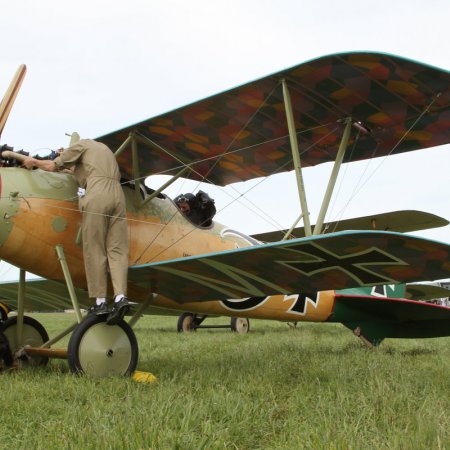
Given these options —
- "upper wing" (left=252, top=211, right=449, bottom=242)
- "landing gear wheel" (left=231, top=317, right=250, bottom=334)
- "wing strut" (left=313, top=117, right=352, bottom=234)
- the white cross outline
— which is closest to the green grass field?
the white cross outline

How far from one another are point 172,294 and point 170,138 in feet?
5.53

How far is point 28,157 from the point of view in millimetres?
4488

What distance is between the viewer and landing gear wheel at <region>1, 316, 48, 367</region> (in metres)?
5.27

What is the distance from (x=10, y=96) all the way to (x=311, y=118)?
2.94 metres

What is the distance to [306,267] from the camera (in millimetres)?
4281

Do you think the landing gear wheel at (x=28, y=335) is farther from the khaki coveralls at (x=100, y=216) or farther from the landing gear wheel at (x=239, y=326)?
the landing gear wheel at (x=239, y=326)

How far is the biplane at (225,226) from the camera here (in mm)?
4082

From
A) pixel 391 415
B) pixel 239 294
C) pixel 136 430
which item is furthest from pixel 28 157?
pixel 391 415

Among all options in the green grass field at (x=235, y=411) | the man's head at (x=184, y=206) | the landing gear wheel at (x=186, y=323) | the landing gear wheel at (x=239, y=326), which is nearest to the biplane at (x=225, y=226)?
the man's head at (x=184, y=206)

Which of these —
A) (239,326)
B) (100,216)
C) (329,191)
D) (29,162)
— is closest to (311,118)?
(329,191)

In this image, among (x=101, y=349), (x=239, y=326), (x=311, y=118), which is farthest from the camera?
(x=239, y=326)

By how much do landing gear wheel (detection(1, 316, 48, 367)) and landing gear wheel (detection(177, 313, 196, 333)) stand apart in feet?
24.3

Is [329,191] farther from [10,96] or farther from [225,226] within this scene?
[10,96]

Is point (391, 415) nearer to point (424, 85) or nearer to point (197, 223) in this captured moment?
point (424, 85)
